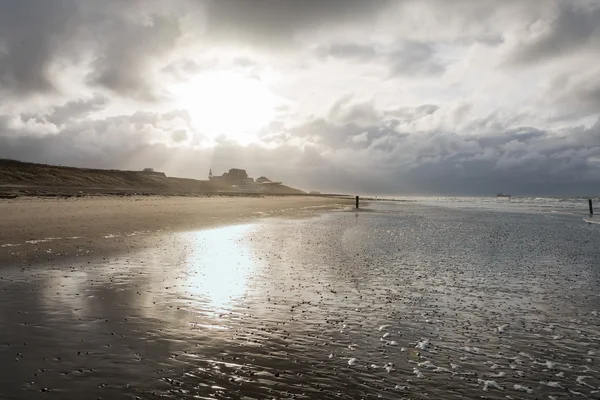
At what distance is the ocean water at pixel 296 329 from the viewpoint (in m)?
6.87

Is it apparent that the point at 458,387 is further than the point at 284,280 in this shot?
No

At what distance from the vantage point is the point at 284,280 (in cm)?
1535

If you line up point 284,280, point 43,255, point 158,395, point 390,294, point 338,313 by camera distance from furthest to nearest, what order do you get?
point 43,255 < point 284,280 < point 390,294 < point 338,313 < point 158,395

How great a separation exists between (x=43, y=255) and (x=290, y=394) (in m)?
17.3

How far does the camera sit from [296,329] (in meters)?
9.84

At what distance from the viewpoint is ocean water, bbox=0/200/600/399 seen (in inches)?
271

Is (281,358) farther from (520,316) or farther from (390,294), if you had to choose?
(520,316)

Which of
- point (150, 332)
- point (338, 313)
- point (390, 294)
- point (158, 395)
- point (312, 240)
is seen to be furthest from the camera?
point (312, 240)

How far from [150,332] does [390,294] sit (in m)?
8.02

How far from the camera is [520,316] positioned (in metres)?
11.3

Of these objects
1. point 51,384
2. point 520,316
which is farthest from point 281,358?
point 520,316

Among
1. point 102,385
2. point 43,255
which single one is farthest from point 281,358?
point 43,255

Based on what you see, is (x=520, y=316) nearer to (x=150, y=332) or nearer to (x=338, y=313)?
(x=338, y=313)

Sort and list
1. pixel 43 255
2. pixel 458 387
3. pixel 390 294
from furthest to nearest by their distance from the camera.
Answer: pixel 43 255
pixel 390 294
pixel 458 387
